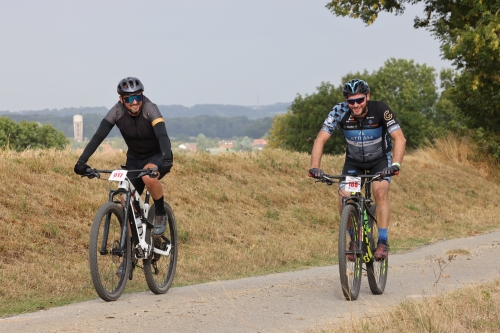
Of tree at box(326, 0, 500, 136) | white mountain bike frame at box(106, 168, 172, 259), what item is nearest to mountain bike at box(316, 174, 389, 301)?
white mountain bike frame at box(106, 168, 172, 259)

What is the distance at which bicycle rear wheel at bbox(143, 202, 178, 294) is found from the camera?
880 cm

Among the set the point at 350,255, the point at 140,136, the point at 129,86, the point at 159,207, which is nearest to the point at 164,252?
the point at 159,207

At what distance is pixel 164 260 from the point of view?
9.52 metres

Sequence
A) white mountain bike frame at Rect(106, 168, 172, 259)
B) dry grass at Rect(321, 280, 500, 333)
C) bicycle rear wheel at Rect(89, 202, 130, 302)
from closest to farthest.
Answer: dry grass at Rect(321, 280, 500, 333) < bicycle rear wheel at Rect(89, 202, 130, 302) < white mountain bike frame at Rect(106, 168, 172, 259)

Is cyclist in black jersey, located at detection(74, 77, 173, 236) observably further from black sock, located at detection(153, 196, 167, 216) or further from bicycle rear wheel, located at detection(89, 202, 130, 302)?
bicycle rear wheel, located at detection(89, 202, 130, 302)

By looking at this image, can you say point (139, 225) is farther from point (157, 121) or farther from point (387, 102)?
point (387, 102)

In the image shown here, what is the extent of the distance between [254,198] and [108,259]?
438 inches

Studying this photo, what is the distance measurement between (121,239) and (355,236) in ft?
7.73

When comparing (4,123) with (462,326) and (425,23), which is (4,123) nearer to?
(425,23)

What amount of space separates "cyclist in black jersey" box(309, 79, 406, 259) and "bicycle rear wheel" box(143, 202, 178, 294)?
183 cm

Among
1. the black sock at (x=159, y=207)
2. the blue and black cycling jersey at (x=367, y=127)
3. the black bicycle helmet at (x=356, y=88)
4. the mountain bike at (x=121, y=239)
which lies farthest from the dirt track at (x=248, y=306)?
the black bicycle helmet at (x=356, y=88)

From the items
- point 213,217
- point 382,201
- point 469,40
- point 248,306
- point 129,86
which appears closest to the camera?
point 248,306

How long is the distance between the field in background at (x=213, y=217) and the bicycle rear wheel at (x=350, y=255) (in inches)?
106

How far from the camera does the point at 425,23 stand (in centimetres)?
2866
